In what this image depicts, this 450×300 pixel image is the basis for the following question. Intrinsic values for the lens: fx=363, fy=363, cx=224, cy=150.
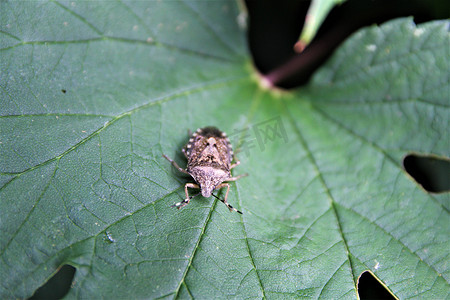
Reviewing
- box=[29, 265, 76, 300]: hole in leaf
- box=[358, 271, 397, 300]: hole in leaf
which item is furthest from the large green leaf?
box=[29, 265, 76, 300]: hole in leaf

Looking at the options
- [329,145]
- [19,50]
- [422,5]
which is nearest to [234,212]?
[329,145]

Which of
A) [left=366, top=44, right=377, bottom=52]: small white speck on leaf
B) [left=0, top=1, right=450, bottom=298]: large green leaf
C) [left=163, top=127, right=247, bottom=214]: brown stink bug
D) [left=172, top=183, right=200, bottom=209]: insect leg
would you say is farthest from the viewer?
[left=366, top=44, right=377, bottom=52]: small white speck on leaf

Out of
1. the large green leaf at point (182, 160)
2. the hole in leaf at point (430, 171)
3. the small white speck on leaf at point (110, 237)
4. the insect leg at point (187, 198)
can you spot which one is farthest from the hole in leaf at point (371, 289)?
the small white speck on leaf at point (110, 237)

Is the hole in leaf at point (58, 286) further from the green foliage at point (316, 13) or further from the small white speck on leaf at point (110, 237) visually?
the green foliage at point (316, 13)

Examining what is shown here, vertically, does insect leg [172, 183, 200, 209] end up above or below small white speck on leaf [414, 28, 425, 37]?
below

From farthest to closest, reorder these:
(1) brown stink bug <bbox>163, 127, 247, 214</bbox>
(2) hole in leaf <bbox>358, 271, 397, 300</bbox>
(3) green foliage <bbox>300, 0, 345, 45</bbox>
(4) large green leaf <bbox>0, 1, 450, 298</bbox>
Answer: (3) green foliage <bbox>300, 0, 345, 45</bbox> → (2) hole in leaf <bbox>358, 271, 397, 300</bbox> → (1) brown stink bug <bbox>163, 127, 247, 214</bbox> → (4) large green leaf <bbox>0, 1, 450, 298</bbox>

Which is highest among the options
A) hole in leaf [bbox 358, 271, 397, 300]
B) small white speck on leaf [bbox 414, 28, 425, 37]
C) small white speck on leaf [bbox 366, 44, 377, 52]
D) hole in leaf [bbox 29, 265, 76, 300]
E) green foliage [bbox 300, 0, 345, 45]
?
green foliage [bbox 300, 0, 345, 45]

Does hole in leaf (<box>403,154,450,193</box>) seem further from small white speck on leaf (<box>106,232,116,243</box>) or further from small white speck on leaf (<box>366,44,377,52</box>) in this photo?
small white speck on leaf (<box>106,232,116,243</box>)

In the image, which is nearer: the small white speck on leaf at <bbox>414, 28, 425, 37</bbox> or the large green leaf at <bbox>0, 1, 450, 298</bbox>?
the large green leaf at <bbox>0, 1, 450, 298</bbox>
